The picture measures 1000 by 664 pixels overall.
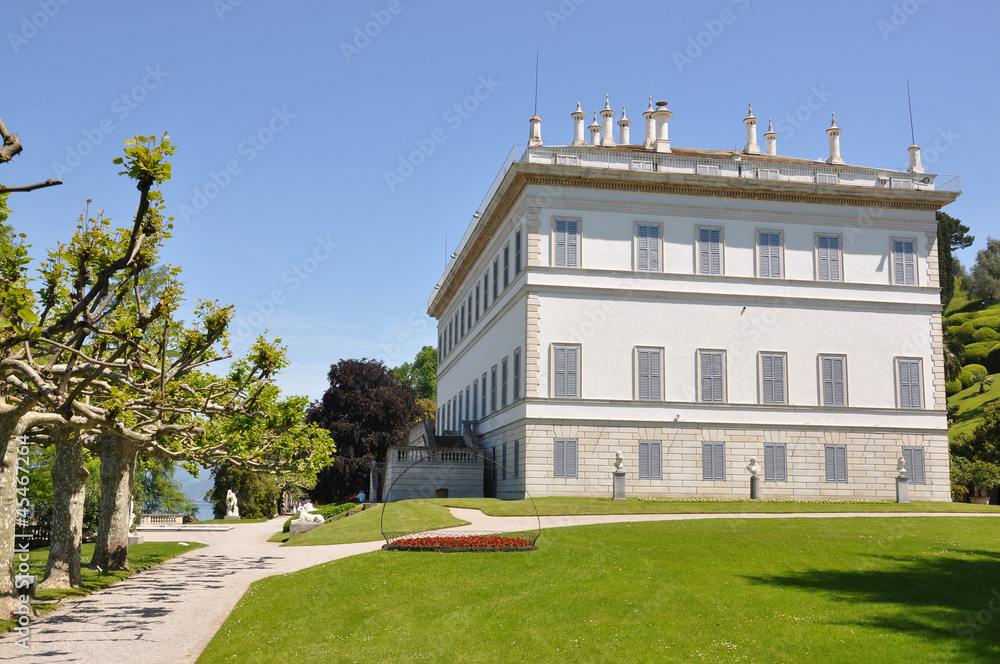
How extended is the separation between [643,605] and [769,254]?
25.3m

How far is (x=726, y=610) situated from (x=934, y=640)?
299 cm

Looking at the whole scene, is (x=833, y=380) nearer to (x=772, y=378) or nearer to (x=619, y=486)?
(x=772, y=378)

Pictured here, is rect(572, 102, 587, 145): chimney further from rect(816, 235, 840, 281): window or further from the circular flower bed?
the circular flower bed

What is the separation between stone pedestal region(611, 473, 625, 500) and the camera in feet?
105

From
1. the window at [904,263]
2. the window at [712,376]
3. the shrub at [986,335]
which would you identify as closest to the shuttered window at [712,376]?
the window at [712,376]

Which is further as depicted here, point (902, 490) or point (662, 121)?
point (662, 121)

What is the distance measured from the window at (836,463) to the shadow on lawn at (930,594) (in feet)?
52.9

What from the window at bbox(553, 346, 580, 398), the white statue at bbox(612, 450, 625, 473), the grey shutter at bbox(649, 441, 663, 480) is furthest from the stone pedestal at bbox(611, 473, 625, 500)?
the window at bbox(553, 346, 580, 398)

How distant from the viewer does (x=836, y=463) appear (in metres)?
35.0

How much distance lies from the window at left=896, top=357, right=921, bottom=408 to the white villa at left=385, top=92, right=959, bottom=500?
0.08m

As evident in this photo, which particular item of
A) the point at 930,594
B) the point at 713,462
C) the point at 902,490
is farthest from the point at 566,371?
the point at 930,594

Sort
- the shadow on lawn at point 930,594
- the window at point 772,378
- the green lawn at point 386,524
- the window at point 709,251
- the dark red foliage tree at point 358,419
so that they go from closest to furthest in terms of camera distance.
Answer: the shadow on lawn at point 930,594, the green lawn at point 386,524, the window at point 772,378, the window at point 709,251, the dark red foliage tree at point 358,419

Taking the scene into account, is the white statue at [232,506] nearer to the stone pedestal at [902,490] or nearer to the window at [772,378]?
the window at [772,378]

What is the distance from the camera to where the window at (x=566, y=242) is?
34969 millimetres
